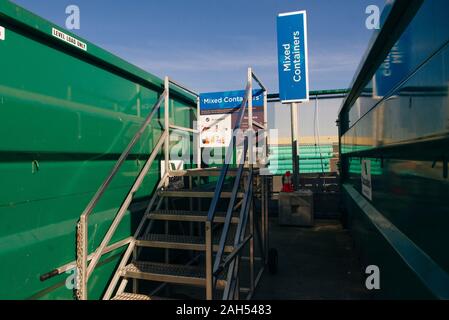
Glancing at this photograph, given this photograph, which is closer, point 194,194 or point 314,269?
point 194,194

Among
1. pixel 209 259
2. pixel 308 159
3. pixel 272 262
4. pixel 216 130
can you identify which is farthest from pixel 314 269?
pixel 308 159

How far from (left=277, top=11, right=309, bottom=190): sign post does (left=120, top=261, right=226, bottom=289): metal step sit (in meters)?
5.74

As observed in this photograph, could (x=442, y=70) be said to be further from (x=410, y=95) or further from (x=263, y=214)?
(x=263, y=214)

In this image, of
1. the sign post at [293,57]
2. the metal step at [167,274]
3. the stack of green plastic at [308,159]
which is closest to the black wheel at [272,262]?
the metal step at [167,274]

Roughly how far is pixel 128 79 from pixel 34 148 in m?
1.55

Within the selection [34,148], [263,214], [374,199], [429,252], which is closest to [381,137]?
[374,199]

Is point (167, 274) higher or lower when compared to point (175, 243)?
lower

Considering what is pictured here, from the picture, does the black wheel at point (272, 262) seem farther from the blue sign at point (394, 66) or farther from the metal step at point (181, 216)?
the blue sign at point (394, 66)

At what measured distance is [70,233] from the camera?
9.15 feet

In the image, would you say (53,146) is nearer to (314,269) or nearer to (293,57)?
(314,269)

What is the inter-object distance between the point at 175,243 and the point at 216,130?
7.66ft

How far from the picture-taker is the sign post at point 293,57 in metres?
7.76

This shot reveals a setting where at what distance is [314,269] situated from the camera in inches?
190
